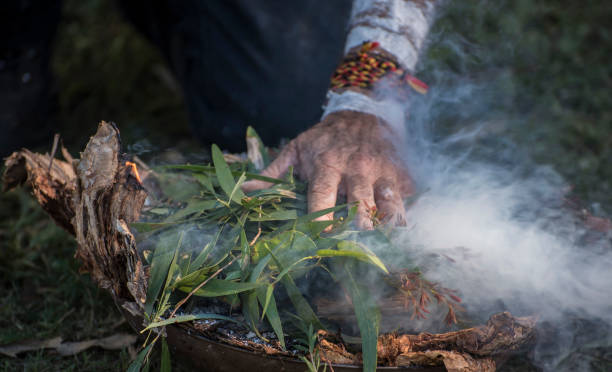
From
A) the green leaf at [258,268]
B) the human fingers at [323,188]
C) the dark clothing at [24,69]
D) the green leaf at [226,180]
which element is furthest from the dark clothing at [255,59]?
the green leaf at [258,268]

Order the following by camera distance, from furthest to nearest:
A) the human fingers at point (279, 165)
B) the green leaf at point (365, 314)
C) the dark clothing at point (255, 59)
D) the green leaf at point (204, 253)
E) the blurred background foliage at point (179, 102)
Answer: the dark clothing at point (255, 59) < the blurred background foliage at point (179, 102) < the human fingers at point (279, 165) < the green leaf at point (204, 253) < the green leaf at point (365, 314)

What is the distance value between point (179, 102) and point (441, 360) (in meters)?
2.79

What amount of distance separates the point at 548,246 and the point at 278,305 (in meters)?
0.75

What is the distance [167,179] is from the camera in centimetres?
A: 134

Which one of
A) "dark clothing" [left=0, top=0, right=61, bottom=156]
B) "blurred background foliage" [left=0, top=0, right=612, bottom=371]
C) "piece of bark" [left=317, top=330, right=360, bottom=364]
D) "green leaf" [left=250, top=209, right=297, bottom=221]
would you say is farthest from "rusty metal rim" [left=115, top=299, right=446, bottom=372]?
"dark clothing" [left=0, top=0, right=61, bottom=156]

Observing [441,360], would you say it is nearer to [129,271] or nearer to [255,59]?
[129,271]

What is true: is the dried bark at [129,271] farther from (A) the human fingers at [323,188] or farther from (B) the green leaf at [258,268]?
(A) the human fingers at [323,188]

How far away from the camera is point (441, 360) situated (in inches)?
36.2

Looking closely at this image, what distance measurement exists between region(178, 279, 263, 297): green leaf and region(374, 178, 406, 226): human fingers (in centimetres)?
40

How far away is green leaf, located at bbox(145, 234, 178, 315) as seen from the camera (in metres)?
0.95

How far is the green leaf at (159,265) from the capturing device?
0.95m

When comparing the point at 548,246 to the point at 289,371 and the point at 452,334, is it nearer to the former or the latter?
the point at 452,334

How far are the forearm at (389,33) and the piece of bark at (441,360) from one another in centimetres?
88

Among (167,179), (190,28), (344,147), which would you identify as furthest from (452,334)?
(190,28)
